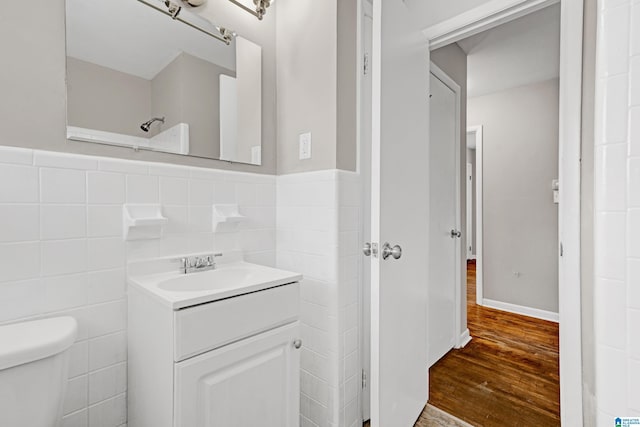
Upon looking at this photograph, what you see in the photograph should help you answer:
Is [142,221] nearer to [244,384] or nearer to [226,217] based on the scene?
[226,217]

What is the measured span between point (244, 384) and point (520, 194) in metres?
3.37

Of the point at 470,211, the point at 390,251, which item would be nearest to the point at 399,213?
the point at 390,251

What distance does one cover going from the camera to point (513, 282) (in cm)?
319

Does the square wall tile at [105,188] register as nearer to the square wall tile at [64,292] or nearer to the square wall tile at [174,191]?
the square wall tile at [174,191]

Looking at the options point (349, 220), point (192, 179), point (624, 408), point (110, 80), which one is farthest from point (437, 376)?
point (110, 80)

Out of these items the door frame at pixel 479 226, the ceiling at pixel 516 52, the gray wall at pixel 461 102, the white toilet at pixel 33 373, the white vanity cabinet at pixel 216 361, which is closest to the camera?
the white toilet at pixel 33 373

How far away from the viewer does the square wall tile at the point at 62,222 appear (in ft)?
3.12

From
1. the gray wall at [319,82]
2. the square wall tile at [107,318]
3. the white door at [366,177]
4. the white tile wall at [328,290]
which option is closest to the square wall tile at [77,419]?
the square wall tile at [107,318]

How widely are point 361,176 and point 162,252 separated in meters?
0.97

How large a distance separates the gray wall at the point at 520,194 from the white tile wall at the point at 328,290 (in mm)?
2594

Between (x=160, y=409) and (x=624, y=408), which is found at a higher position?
(x=624, y=408)

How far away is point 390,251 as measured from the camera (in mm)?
1164

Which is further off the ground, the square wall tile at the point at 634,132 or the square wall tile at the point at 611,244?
the square wall tile at the point at 634,132

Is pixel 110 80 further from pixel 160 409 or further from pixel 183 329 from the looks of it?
pixel 160 409
